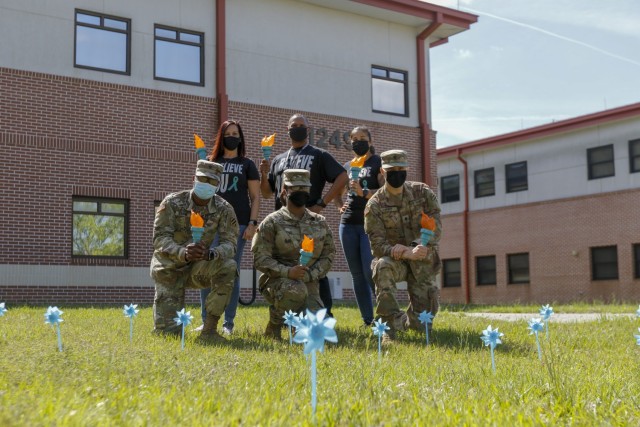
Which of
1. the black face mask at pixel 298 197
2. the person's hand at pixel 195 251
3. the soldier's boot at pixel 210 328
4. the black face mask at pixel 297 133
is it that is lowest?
the soldier's boot at pixel 210 328

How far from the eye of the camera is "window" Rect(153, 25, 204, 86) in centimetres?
1847

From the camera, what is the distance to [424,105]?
22.4m

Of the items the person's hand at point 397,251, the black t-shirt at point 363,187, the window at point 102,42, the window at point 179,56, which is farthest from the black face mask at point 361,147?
the window at point 179,56

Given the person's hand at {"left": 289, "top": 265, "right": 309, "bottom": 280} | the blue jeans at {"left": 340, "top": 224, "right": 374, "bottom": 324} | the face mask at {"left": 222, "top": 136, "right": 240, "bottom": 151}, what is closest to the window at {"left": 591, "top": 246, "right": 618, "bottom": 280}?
the blue jeans at {"left": 340, "top": 224, "right": 374, "bottom": 324}

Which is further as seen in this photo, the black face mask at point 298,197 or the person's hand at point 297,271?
the black face mask at point 298,197

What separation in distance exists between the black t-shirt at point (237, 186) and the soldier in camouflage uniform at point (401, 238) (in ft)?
4.56

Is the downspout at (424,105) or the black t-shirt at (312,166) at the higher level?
the downspout at (424,105)

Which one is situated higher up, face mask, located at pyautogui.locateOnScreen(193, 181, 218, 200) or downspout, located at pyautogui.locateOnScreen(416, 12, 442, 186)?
downspout, located at pyautogui.locateOnScreen(416, 12, 442, 186)

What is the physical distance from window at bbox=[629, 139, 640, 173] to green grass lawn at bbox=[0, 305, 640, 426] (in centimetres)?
2159

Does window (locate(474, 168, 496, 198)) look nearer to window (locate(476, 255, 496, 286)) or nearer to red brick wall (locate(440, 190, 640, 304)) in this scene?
red brick wall (locate(440, 190, 640, 304))

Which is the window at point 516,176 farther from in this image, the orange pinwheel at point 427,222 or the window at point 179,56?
the orange pinwheel at point 427,222

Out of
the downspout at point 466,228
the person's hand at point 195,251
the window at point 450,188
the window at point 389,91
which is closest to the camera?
the person's hand at point 195,251

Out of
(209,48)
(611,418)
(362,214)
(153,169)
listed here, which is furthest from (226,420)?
(209,48)

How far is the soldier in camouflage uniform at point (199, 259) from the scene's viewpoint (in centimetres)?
722
